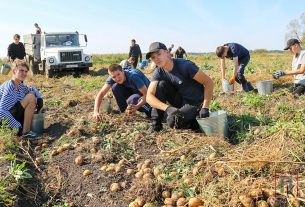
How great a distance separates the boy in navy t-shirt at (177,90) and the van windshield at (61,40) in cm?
1169

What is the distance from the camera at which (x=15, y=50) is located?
12266 mm

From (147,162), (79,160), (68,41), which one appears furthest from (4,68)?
(147,162)

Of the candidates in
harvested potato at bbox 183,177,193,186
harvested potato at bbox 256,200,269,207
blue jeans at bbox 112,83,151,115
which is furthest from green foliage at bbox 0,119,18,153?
harvested potato at bbox 256,200,269,207

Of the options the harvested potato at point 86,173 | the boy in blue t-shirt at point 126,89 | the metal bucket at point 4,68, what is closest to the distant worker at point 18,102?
the boy in blue t-shirt at point 126,89

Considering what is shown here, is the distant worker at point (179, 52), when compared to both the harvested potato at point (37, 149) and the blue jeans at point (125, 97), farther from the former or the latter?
the harvested potato at point (37, 149)

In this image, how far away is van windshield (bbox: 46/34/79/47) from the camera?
15.4 metres

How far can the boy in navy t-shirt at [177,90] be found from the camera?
417cm

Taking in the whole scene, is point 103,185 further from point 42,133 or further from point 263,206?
point 42,133

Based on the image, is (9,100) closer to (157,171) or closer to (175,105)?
(175,105)

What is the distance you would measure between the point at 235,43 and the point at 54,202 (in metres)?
5.33

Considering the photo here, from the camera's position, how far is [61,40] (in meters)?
15.5

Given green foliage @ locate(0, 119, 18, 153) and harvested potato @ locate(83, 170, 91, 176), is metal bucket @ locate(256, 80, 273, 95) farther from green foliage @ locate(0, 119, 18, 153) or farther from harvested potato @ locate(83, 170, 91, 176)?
green foliage @ locate(0, 119, 18, 153)

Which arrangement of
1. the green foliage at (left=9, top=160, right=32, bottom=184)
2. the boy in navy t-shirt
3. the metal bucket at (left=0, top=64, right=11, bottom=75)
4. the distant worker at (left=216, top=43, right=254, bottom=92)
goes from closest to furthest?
the green foliage at (left=9, top=160, right=32, bottom=184), the boy in navy t-shirt, the distant worker at (left=216, top=43, right=254, bottom=92), the metal bucket at (left=0, top=64, right=11, bottom=75)

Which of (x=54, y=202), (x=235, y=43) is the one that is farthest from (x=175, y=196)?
(x=235, y=43)
